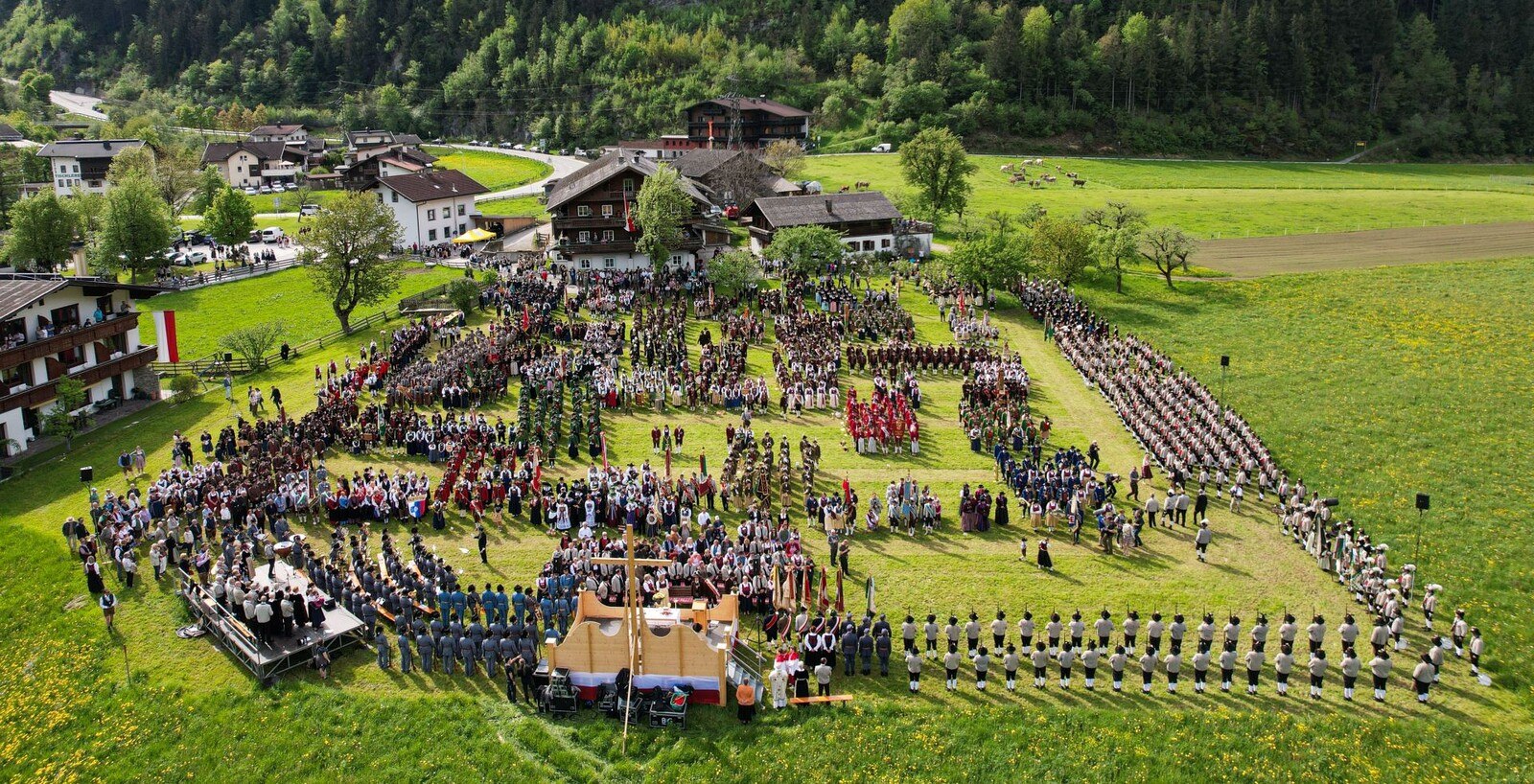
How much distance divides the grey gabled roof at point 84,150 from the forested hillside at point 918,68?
3999 cm

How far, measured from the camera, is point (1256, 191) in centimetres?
9162

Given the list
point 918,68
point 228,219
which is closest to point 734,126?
point 918,68

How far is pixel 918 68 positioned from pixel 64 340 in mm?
100822

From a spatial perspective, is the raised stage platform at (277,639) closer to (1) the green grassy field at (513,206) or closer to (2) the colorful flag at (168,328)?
(2) the colorful flag at (168,328)

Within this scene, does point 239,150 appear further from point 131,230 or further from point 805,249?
point 805,249

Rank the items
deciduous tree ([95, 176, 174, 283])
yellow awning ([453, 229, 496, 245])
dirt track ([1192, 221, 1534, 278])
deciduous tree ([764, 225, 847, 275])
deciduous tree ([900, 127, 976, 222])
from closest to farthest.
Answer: deciduous tree ([764, 225, 847, 275]) < deciduous tree ([95, 176, 174, 283]) < dirt track ([1192, 221, 1534, 278]) < yellow awning ([453, 229, 496, 245]) < deciduous tree ([900, 127, 976, 222])

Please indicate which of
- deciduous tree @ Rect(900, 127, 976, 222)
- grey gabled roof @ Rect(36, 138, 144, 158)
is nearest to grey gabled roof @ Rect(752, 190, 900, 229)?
deciduous tree @ Rect(900, 127, 976, 222)

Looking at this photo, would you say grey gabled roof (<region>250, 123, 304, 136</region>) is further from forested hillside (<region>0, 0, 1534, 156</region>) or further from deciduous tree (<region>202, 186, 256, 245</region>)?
deciduous tree (<region>202, 186, 256, 245</region>)

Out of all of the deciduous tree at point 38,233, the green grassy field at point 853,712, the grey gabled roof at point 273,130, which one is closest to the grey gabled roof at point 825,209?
the green grassy field at point 853,712

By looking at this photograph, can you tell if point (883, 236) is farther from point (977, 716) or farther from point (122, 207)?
point (977, 716)

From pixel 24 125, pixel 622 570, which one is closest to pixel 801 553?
pixel 622 570

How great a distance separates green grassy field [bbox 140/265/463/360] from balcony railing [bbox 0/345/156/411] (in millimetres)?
8095

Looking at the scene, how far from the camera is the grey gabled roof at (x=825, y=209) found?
66.1 meters

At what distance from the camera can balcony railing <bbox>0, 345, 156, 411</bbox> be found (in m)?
35.5
